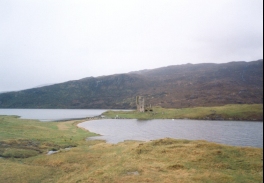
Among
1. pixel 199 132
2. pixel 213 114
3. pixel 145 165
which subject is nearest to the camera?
pixel 145 165

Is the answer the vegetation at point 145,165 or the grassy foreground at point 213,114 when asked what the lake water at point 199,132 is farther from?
the vegetation at point 145,165

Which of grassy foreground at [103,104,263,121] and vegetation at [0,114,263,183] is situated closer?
vegetation at [0,114,263,183]

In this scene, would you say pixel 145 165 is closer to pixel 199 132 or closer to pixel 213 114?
pixel 199 132

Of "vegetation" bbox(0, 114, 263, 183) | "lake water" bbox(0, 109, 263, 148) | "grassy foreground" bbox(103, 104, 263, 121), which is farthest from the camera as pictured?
"grassy foreground" bbox(103, 104, 263, 121)

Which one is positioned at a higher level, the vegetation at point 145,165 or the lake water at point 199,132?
the vegetation at point 145,165

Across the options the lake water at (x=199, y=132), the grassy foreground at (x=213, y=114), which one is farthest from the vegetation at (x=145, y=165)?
the grassy foreground at (x=213, y=114)

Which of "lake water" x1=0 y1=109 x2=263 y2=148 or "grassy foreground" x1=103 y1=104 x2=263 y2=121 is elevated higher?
"grassy foreground" x1=103 y1=104 x2=263 y2=121

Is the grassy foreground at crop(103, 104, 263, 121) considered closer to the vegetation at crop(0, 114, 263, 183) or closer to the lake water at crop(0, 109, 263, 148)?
the lake water at crop(0, 109, 263, 148)

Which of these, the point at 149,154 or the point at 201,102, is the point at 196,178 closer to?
the point at 149,154

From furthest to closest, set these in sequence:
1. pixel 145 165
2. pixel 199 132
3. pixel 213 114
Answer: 1. pixel 213 114
2. pixel 199 132
3. pixel 145 165

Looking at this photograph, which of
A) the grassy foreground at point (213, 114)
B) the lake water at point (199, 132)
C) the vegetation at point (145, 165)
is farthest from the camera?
the grassy foreground at point (213, 114)

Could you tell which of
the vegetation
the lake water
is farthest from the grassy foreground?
the vegetation

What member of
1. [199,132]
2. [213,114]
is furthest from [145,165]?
[213,114]

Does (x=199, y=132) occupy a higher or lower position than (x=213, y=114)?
lower
